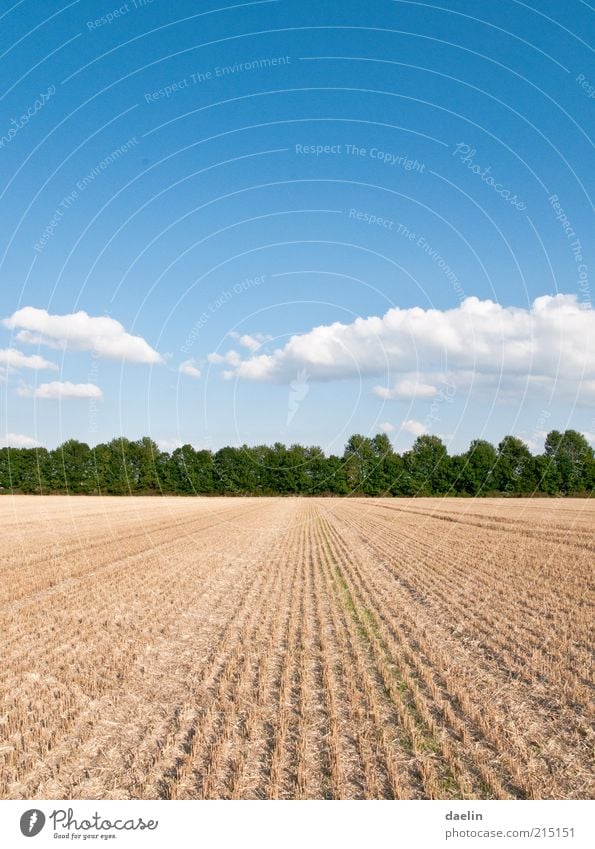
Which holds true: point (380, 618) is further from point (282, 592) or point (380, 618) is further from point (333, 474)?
point (333, 474)

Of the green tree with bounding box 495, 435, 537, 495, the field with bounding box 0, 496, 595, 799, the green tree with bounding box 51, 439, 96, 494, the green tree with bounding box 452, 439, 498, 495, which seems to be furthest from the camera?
the green tree with bounding box 51, 439, 96, 494

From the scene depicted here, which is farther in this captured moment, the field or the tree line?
the tree line

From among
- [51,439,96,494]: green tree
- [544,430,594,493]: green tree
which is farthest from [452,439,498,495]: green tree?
[51,439,96,494]: green tree

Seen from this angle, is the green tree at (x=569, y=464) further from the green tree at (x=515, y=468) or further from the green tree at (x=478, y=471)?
the green tree at (x=478, y=471)

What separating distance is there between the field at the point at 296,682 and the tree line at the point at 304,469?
9852 centimetres

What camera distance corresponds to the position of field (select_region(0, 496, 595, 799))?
6.78m

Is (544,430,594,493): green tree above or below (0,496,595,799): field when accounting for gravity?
above

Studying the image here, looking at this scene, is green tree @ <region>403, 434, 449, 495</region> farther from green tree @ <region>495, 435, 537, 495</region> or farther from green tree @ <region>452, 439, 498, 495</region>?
green tree @ <region>495, 435, 537, 495</region>

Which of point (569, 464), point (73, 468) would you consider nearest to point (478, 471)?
point (569, 464)

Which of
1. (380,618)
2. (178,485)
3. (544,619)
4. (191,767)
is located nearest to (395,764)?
(191,767)

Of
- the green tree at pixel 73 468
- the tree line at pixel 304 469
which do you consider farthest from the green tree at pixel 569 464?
the green tree at pixel 73 468

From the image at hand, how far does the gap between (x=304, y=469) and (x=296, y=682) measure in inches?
4826

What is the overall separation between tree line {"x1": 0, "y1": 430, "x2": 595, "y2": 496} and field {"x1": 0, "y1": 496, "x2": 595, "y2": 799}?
98.5m

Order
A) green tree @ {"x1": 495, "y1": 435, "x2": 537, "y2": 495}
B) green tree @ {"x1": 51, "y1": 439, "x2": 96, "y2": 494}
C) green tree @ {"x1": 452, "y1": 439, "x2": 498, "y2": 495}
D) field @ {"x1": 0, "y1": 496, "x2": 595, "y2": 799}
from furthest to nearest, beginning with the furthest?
1. green tree @ {"x1": 51, "y1": 439, "x2": 96, "y2": 494}
2. green tree @ {"x1": 452, "y1": 439, "x2": 498, "y2": 495}
3. green tree @ {"x1": 495, "y1": 435, "x2": 537, "y2": 495}
4. field @ {"x1": 0, "y1": 496, "x2": 595, "y2": 799}
